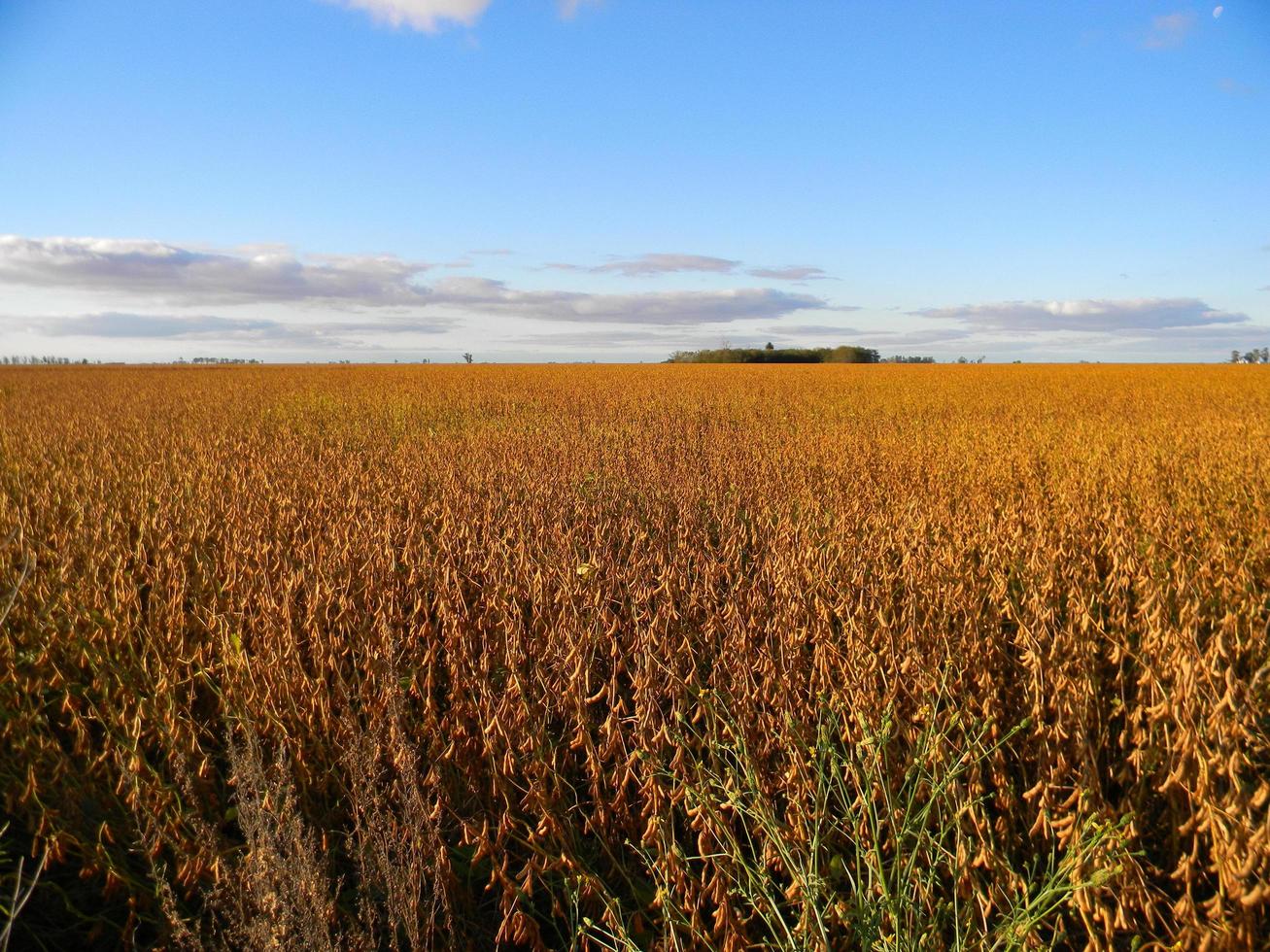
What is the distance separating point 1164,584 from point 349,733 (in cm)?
322

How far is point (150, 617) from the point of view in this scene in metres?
3.17

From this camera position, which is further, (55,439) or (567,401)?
(567,401)

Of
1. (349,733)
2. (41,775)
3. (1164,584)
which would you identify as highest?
(1164,584)

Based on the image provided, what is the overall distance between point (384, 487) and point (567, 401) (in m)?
9.15

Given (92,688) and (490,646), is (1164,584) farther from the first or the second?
(92,688)

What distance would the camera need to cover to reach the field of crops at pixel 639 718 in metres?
1.71

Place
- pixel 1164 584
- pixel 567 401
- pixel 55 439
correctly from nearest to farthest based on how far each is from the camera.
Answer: pixel 1164 584, pixel 55 439, pixel 567 401

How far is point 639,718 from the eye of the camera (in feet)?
7.09

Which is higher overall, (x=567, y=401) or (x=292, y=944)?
(x=567, y=401)

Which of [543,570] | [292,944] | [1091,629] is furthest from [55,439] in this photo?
[1091,629]

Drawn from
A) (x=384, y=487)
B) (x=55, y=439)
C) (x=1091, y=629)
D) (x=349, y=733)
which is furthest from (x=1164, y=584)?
(x=55, y=439)

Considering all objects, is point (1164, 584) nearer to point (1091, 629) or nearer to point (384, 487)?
point (1091, 629)

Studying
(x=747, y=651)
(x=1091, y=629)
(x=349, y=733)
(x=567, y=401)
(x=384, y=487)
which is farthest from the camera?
(x=567, y=401)

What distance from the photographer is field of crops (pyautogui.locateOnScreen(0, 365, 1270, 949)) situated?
1713mm
